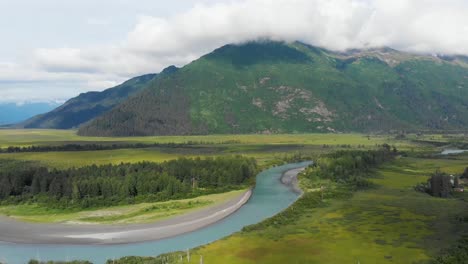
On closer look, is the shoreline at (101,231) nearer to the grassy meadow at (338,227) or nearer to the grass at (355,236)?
the grassy meadow at (338,227)

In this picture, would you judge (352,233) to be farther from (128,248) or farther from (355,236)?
(128,248)

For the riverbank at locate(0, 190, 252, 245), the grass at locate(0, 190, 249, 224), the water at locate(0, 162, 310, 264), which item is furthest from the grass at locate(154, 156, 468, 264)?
the grass at locate(0, 190, 249, 224)

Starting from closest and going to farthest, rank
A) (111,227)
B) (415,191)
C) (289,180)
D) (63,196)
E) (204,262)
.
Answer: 1. (204,262)
2. (111,227)
3. (63,196)
4. (415,191)
5. (289,180)

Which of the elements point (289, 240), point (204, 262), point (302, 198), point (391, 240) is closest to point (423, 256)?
point (391, 240)

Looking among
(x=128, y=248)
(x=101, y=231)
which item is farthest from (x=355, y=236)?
(x=101, y=231)

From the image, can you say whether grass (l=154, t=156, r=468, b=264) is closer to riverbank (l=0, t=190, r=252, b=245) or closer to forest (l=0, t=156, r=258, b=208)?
riverbank (l=0, t=190, r=252, b=245)

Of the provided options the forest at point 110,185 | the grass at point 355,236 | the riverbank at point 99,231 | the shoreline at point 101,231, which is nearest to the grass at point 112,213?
the shoreline at point 101,231

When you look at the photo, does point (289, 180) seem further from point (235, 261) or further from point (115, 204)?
point (235, 261)
